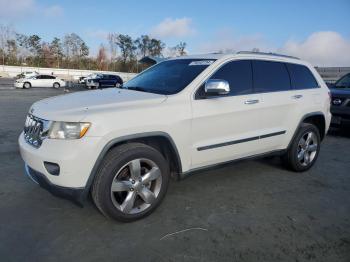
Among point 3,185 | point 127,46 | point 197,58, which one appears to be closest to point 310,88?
point 197,58

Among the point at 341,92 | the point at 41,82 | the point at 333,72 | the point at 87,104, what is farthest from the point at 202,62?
the point at 41,82

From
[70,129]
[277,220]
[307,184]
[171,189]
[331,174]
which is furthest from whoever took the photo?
[331,174]

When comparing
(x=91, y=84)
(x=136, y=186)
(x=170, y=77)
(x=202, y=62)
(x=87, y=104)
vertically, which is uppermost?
(x=202, y=62)

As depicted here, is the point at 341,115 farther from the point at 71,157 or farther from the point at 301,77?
the point at 71,157

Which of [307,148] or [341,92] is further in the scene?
[341,92]

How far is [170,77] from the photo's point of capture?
4074 mm

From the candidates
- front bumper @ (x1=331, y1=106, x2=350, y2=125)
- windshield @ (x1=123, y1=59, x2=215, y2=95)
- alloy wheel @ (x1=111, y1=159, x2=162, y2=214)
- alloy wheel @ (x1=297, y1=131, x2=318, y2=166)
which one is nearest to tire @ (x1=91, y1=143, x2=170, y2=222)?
alloy wheel @ (x1=111, y1=159, x2=162, y2=214)

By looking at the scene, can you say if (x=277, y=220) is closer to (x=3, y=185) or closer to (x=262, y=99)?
(x=262, y=99)

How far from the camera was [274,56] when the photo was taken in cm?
472

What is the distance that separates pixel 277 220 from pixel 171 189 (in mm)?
1410

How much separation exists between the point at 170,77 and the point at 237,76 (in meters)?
0.86

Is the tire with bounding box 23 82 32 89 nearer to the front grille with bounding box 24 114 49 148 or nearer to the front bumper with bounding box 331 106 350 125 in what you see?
the front bumper with bounding box 331 106 350 125

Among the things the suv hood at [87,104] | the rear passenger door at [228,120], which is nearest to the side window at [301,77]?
the rear passenger door at [228,120]

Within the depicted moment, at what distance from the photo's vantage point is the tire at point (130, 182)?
3.05 metres
